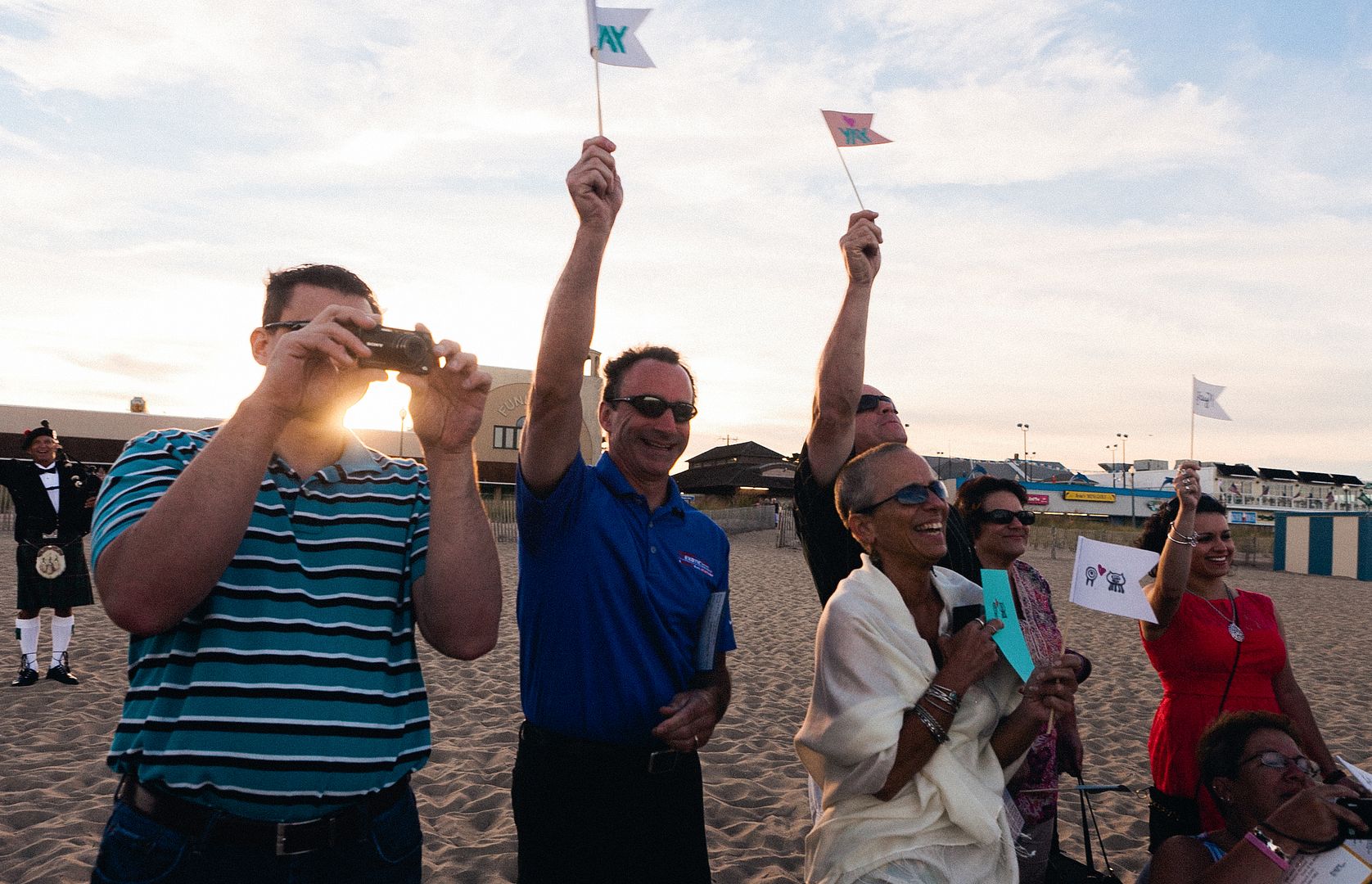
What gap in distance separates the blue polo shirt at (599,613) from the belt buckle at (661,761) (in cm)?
4

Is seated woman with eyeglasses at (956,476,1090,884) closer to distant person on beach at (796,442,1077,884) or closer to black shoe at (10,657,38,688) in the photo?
distant person on beach at (796,442,1077,884)

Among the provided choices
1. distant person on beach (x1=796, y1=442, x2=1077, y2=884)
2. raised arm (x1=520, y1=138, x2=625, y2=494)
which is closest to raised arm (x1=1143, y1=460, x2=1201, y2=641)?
distant person on beach (x1=796, y1=442, x2=1077, y2=884)

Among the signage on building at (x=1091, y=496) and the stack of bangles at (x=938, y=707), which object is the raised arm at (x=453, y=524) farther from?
the signage on building at (x=1091, y=496)

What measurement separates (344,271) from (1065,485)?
247ft

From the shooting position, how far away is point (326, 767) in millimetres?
1688

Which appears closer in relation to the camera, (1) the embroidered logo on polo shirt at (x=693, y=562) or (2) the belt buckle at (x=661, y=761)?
(2) the belt buckle at (x=661, y=761)

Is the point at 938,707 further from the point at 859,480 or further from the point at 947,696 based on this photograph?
the point at 859,480

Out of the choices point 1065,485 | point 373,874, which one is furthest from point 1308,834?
point 1065,485

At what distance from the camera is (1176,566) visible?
3.61 metres

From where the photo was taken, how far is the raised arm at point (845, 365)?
8.96 feet

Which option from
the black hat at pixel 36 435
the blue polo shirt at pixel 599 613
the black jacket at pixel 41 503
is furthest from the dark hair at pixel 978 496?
the black hat at pixel 36 435

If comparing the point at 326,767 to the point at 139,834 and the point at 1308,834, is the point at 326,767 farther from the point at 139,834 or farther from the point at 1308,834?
the point at 1308,834

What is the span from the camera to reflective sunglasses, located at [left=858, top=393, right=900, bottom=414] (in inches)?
124

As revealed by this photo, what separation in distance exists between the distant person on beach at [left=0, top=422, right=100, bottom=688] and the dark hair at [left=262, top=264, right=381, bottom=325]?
731 cm
